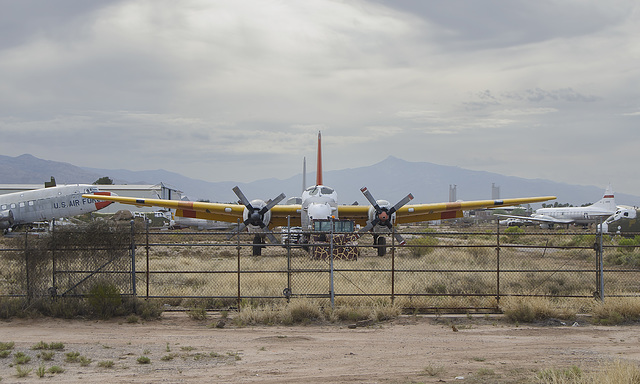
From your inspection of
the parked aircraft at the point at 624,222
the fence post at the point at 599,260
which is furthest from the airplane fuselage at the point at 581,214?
the fence post at the point at 599,260

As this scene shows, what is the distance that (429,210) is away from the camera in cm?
3212

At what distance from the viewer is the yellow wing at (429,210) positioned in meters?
30.8

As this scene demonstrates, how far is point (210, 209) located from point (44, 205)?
20218 mm

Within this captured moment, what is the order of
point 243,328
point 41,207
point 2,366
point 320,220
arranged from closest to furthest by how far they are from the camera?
point 2,366 → point 243,328 → point 320,220 → point 41,207

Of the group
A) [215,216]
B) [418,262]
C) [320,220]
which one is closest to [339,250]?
[320,220]

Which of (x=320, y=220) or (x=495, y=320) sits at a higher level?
(x=320, y=220)

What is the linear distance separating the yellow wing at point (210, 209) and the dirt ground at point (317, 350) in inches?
730

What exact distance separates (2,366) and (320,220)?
18607mm

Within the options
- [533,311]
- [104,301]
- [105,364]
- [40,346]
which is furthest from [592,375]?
[104,301]

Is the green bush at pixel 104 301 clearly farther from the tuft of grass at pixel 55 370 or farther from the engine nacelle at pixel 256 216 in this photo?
the engine nacelle at pixel 256 216

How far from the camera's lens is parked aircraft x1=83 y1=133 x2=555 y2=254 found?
2878 cm

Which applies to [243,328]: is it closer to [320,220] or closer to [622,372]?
[622,372]

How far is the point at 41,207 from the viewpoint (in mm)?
43938

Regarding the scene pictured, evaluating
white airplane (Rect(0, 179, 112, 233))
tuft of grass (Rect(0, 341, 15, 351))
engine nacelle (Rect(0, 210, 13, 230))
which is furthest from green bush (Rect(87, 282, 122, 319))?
engine nacelle (Rect(0, 210, 13, 230))
